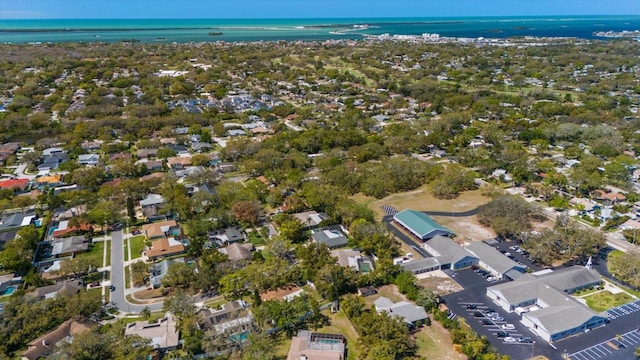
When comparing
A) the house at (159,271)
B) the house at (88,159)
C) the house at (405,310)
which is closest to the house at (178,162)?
the house at (88,159)

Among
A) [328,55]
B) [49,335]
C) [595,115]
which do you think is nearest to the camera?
[49,335]

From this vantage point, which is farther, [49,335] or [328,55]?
[328,55]

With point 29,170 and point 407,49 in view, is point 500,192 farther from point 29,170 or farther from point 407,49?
point 407,49

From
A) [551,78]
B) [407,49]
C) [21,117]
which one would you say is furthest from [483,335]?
[407,49]

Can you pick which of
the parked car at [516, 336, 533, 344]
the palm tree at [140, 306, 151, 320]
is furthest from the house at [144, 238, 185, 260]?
the parked car at [516, 336, 533, 344]

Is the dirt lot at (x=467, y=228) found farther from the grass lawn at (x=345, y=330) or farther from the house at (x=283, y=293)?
the house at (x=283, y=293)

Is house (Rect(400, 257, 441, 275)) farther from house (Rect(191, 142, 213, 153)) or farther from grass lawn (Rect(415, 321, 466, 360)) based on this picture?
house (Rect(191, 142, 213, 153))
